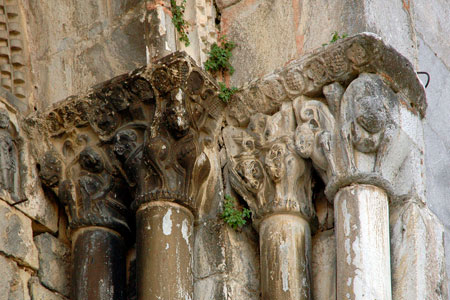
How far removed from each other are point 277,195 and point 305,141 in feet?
1.01

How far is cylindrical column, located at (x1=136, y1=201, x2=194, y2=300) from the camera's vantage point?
5.15 meters

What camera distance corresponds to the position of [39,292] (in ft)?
18.4

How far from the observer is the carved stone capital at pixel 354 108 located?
17.0 ft

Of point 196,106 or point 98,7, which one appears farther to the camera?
point 98,7

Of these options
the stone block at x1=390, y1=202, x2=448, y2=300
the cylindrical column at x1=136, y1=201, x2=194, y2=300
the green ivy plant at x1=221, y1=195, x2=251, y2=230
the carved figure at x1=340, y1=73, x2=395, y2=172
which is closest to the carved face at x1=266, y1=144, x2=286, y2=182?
the green ivy plant at x1=221, y1=195, x2=251, y2=230

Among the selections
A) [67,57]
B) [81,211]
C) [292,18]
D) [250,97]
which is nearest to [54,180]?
[81,211]

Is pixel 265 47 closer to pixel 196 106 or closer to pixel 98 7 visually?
pixel 196 106

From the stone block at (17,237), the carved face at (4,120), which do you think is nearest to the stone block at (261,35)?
the carved face at (4,120)

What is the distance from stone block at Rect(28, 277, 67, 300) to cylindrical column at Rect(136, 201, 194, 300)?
0.66 metres

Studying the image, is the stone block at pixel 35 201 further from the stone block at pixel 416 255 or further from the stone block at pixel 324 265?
the stone block at pixel 416 255

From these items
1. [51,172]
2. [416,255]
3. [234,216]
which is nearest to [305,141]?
[234,216]

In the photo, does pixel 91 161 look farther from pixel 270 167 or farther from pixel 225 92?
pixel 270 167

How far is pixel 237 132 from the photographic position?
5.71m

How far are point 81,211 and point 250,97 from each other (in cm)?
109
